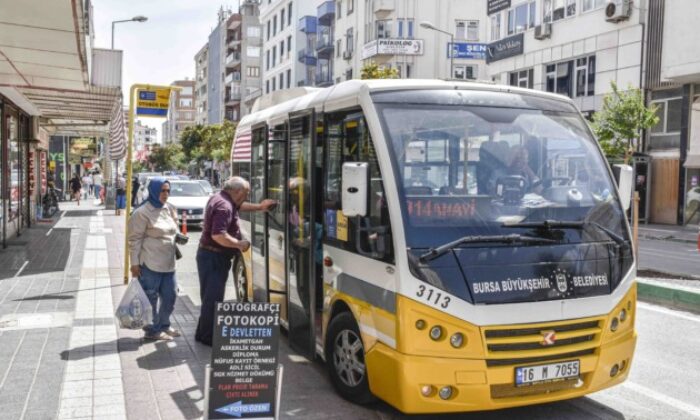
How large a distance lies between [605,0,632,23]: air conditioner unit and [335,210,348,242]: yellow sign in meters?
28.3

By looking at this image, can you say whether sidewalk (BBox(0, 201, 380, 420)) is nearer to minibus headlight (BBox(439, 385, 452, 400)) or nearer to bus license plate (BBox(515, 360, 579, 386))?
minibus headlight (BBox(439, 385, 452, 400))

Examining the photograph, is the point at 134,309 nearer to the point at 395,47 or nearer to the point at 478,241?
the point at 478,241

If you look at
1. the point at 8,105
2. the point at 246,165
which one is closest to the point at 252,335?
the point at 246,165

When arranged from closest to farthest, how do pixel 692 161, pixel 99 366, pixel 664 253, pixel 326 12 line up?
pixel 99 366
pixel 664 253
pixel 692 161
pixel 326 12

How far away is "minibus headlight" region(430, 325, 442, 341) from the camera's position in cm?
500

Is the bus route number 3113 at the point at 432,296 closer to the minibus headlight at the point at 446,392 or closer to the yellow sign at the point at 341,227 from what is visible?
the minibus headlight at the point at 446,392

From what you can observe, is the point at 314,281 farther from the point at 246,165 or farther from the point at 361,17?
the point at 361,17

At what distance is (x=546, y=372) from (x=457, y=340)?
709 mm

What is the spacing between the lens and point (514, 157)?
570 cm

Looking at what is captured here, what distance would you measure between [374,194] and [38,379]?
3.43 metres

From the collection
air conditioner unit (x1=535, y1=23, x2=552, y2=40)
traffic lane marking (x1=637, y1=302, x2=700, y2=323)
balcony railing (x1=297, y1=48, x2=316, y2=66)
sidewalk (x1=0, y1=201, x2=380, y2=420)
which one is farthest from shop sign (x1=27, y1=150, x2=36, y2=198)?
balcony railing (x1=297, y1=48, x2=316, y2=66)

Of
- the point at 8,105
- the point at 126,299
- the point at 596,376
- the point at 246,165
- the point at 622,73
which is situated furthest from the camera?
the point at 622,73

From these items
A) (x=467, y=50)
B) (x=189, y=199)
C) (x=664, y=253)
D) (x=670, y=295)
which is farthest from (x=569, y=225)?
(x=467, y=50)

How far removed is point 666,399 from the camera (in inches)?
243
